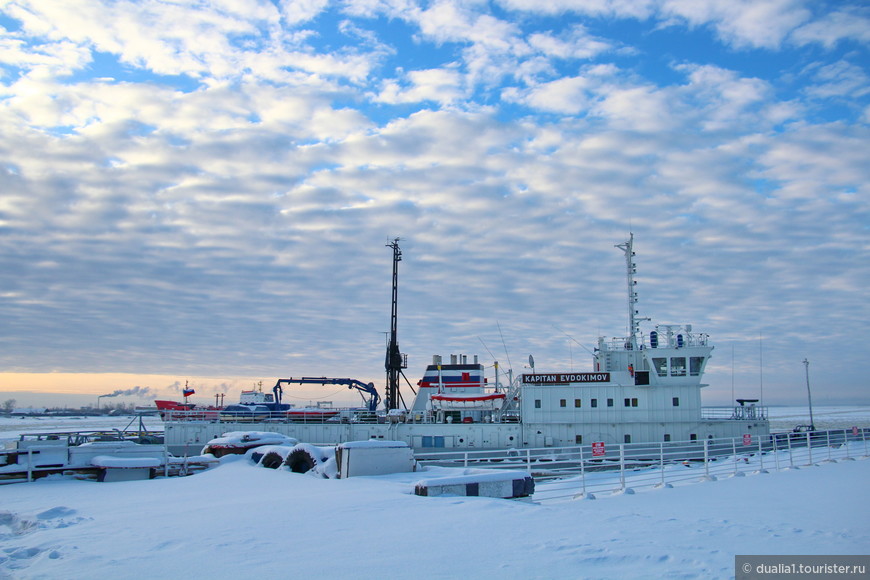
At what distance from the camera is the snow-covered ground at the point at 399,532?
716cm

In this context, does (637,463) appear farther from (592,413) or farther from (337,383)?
(337,383)

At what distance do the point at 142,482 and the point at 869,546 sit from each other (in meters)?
16.1

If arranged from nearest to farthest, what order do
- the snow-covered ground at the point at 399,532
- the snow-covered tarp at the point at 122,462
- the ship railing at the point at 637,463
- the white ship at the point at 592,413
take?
the snow-covered ground at the point at 399,532
the ship railing at the point at 637,463
the snow-covered tarp at the point at 122,462
the white ship at the point at 592,413

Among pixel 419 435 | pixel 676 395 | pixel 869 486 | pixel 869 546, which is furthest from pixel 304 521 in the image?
pixel 676 395

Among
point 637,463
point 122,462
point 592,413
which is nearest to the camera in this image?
point 122,462

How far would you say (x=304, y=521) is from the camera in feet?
32.8

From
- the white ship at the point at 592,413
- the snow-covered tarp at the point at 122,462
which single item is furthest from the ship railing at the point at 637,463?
the snow-covered tarp at the point at 122,462

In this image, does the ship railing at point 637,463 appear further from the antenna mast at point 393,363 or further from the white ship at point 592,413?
the antenna mast at point 393,363

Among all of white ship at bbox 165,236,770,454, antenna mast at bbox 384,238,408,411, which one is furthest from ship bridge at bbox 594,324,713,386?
antenna mast at bbox 384,238,408,411

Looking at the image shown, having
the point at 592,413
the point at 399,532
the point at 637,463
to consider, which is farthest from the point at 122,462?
the point at 592,413

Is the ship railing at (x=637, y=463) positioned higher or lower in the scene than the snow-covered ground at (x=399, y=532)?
lower

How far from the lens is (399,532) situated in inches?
353

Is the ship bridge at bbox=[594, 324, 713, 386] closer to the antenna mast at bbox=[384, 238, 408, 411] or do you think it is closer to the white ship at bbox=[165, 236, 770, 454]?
the white ship at bbox=[165, 236, 770, 454]

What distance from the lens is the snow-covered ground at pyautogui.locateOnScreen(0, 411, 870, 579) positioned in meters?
7.16
